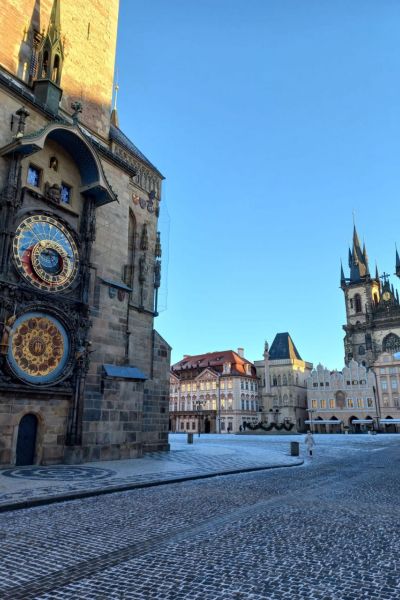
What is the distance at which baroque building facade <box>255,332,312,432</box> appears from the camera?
306 ft

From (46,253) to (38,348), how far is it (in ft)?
12.2

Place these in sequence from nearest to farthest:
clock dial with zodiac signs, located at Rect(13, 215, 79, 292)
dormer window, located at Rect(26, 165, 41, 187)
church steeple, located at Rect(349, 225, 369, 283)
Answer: clock dial with zodiac signs, located at Rect(13, 215, 79, 292)
dormer window, located at Rect(26, 165, 41, 187)
church steeple, located at Rect(349, 225, 369, 283)

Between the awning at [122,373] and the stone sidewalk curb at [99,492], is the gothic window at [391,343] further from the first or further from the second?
the stone sidewalk curb at [99,492]

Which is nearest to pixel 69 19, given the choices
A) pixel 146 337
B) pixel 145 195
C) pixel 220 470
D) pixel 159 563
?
pixel 145 195

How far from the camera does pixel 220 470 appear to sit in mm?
15602

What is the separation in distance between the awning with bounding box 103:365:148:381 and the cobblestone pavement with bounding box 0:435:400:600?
317 inches

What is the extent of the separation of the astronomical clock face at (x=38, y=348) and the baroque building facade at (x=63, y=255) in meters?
0.04

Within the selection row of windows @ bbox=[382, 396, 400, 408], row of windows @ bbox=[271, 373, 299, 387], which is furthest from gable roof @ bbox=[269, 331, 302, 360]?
row of windows @ bbox=[382, 396, 400, 408]

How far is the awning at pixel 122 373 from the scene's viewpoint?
18617 millimetres

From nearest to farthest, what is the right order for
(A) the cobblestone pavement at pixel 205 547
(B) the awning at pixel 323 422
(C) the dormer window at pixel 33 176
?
1. (A) the cobblestone pavement at pixel 205 547
2. (C) the dormer window at pixel 33 176
3. (B) the awning at pixel 323 422

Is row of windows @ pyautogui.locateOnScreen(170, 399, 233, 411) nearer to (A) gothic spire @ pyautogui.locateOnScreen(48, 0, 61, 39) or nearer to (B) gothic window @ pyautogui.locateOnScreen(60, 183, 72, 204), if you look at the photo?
(B) gothic window @ pyautogui.locateOnScreen(60, 183, 72, 204)

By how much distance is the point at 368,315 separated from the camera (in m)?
104

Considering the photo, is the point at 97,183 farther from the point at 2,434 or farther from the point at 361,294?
the point at 361,294

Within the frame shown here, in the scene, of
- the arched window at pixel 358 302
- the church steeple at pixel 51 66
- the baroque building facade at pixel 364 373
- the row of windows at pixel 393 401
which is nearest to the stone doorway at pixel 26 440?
the church steeple at pixel 51 66
